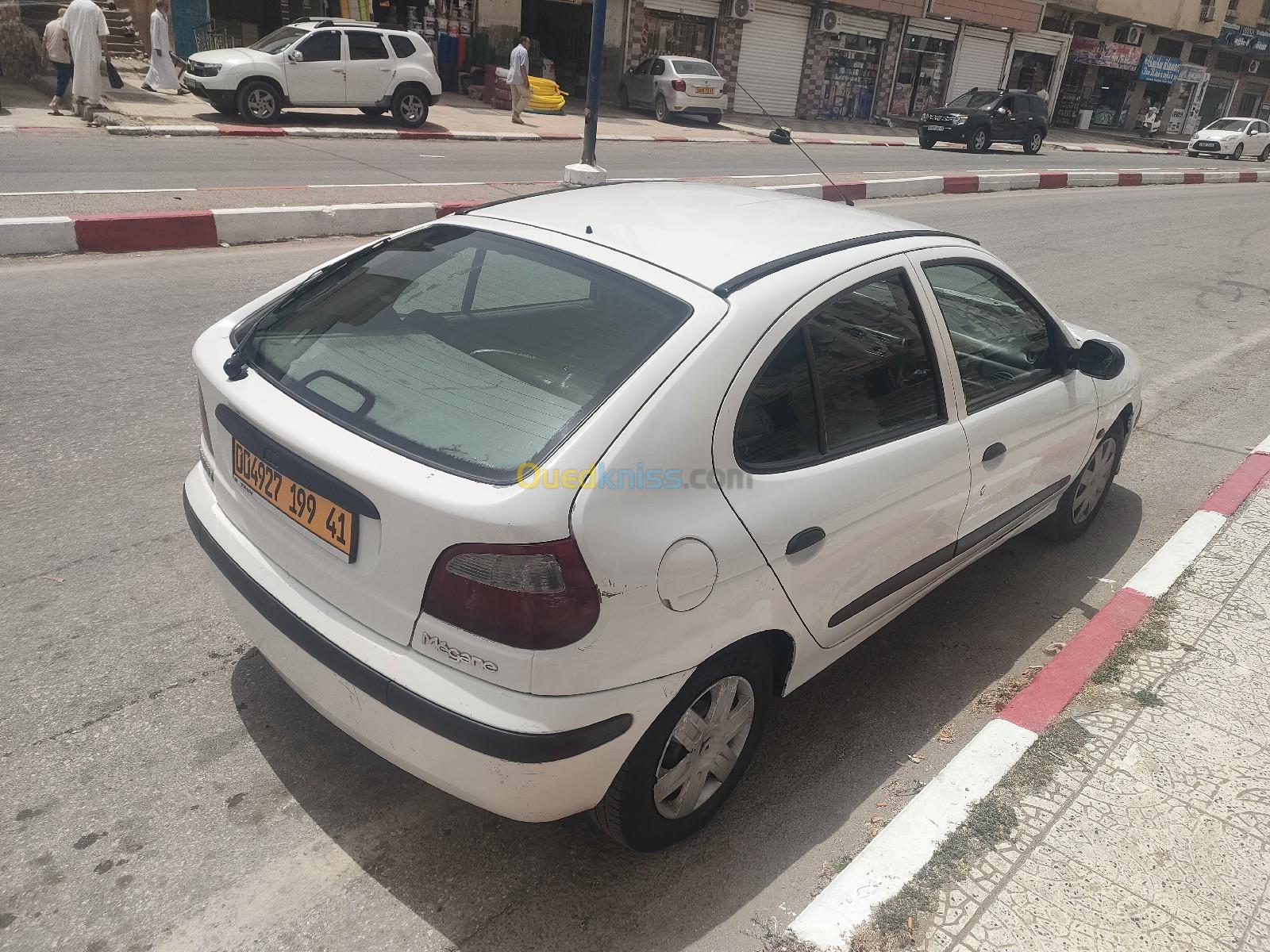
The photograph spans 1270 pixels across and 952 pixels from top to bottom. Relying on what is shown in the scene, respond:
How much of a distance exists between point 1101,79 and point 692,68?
30.5 metres

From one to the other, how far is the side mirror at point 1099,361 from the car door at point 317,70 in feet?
54.2

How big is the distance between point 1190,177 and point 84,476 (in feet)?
90.2

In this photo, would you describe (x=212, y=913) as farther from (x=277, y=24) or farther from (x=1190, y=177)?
(x=1190, y=177)

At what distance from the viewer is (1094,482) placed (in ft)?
14.8

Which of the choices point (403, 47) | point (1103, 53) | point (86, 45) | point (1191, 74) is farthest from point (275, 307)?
point (1191, 74)

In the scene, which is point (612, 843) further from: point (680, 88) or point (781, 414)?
point (680, 88)

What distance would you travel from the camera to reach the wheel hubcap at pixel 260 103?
16.7m

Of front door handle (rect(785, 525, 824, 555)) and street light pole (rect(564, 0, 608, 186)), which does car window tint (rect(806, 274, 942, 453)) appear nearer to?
front door handle (rect(785, 525, 824, 555))

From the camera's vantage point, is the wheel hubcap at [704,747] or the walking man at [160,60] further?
the walking man at [160,60]

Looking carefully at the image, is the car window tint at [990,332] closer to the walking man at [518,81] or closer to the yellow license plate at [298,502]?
the yellow license plate at [298,502]

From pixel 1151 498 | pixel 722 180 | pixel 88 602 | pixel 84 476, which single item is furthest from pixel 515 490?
pixel 722 180

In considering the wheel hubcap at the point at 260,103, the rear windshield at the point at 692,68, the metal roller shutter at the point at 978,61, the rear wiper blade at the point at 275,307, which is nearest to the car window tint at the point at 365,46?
the wheel hubcap at the point at 260,103

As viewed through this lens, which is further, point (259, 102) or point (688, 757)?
point (259, 102)

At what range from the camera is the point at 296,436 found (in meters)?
2.30
